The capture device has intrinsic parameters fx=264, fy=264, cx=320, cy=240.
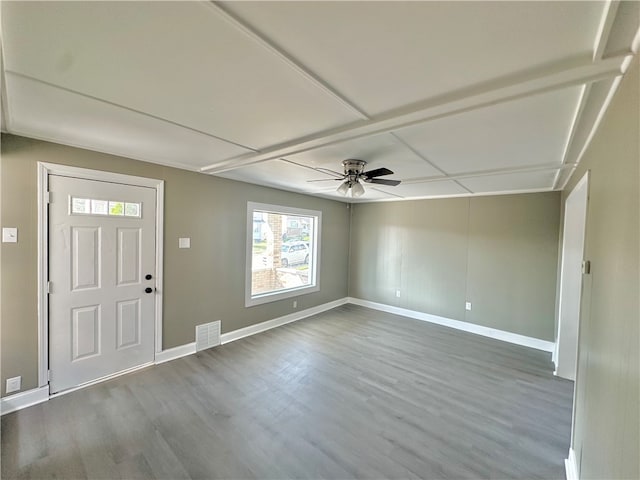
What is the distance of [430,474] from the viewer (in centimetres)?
183

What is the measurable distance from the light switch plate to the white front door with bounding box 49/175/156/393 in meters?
0.22

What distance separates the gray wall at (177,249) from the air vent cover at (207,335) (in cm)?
8

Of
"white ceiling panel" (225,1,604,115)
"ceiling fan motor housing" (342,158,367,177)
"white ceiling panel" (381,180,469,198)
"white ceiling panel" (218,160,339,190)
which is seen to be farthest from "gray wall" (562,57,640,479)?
"white ceiling panel" (218,160,339,190)

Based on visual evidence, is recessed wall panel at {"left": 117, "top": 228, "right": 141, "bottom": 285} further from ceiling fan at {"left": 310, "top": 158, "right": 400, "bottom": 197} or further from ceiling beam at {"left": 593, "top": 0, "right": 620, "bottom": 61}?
ceiling beam at {"left": 593, "top": 0, "right": 620, "bottom": 61}

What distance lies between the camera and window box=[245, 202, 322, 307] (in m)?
4.36

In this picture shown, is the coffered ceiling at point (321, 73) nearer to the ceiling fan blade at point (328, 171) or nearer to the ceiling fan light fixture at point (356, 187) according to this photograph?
the ceiling fan light fixture at point (356, 187)

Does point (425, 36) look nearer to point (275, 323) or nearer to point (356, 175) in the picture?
point (356, 175)

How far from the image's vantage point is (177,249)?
3418 mm

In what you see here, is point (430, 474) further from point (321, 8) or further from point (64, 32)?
point (64, 32)

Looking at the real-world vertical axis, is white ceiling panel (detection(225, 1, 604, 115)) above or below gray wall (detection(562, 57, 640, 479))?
above

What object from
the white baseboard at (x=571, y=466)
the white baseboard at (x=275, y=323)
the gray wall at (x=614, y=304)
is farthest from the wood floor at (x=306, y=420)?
the gray wall at (x=614, y=304)

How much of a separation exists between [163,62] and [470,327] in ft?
17.4

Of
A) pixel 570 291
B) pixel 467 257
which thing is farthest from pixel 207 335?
pixel 570 291

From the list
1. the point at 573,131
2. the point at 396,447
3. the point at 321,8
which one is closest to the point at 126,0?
the point at 321,8
